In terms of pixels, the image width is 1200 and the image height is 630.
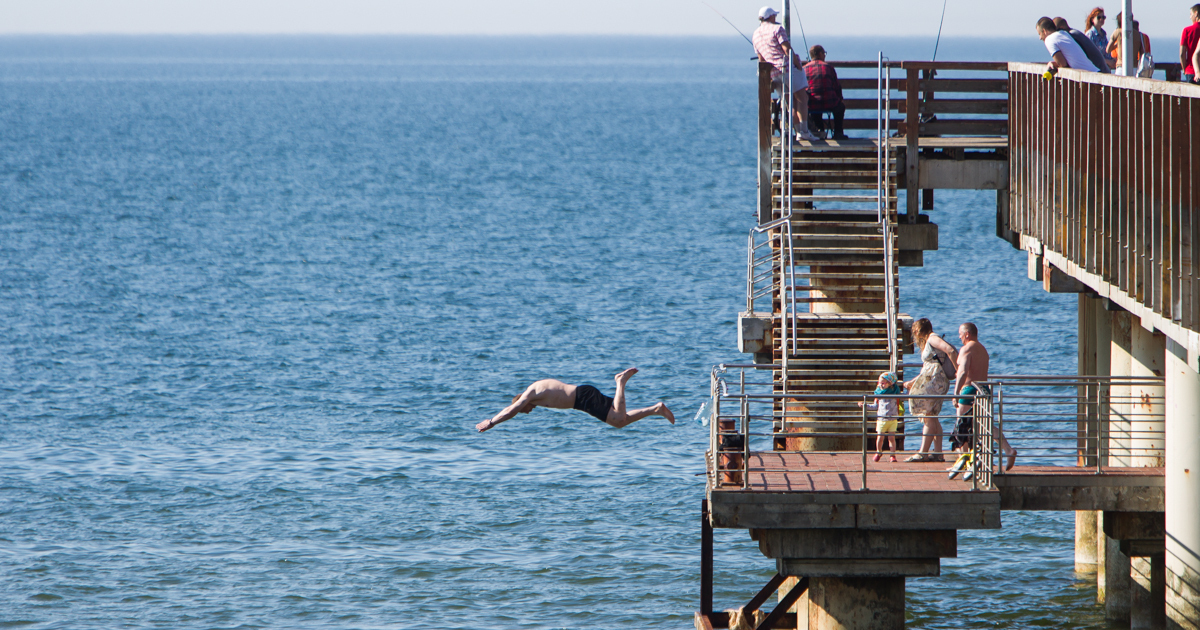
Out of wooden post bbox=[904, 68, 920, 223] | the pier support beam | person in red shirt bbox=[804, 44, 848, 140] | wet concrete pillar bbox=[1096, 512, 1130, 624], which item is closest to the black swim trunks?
the pier support beam

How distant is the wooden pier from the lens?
1600cm

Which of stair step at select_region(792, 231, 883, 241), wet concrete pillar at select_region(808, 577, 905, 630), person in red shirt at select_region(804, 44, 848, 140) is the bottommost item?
wet concrete pillar at select_region(808, 577, 905, 630)

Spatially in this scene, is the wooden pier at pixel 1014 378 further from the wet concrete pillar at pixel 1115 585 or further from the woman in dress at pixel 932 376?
the woman in dress at pixel 932 376

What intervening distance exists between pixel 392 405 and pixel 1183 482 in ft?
82.8

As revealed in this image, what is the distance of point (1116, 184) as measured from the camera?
1686cm

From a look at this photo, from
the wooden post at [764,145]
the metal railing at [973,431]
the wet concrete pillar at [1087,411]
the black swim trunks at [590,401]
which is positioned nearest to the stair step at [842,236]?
the wooden post at [764,145]

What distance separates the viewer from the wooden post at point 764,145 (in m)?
23.7

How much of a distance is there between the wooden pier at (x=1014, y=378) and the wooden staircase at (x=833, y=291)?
0.13 ft

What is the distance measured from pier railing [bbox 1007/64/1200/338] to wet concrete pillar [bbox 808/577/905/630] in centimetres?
390

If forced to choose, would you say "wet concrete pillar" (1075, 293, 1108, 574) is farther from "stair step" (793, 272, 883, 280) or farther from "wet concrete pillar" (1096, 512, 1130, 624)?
"stair step" (793, 272, 883, 280)

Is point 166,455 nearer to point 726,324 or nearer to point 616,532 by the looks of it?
point 616,532

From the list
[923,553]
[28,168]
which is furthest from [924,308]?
[28,168]

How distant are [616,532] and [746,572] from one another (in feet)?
10.7

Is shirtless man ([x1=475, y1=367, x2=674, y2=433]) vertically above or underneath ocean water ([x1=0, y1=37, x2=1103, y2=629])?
above
